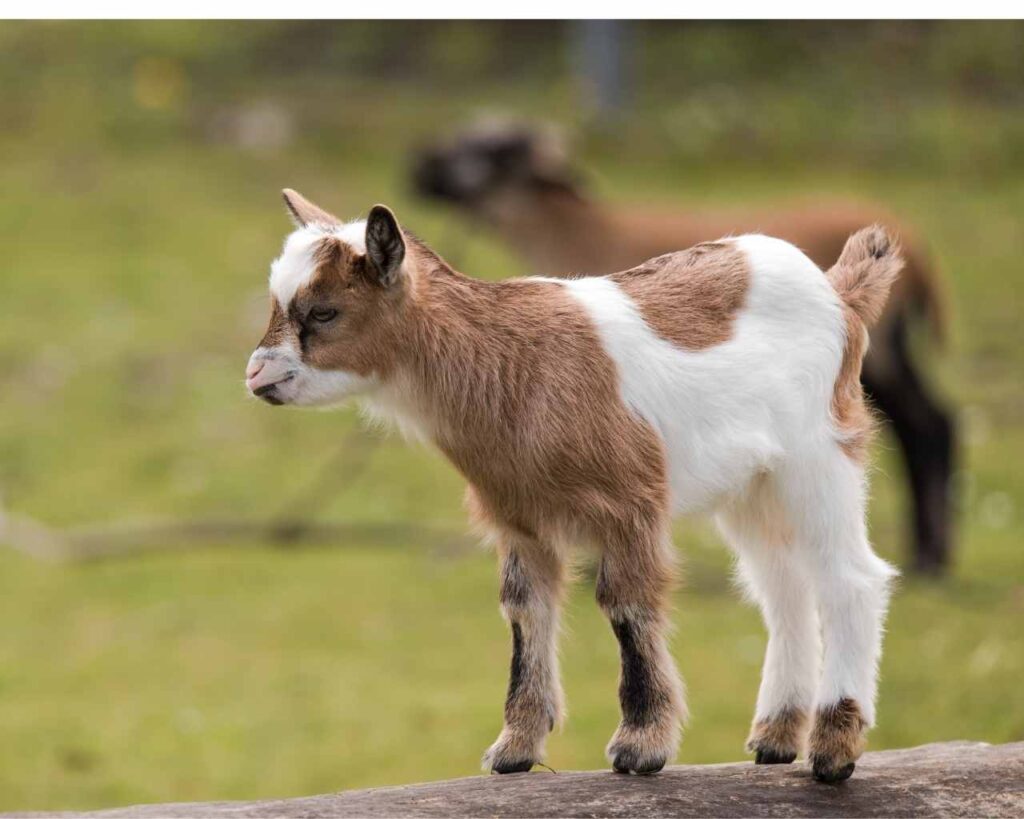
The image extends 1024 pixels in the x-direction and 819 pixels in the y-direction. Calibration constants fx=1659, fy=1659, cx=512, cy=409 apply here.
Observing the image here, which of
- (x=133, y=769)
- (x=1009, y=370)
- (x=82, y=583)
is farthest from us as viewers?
(x=1009, y=370)

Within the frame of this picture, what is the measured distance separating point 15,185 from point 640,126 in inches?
287

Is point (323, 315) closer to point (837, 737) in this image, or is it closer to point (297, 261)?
point (297, 261)

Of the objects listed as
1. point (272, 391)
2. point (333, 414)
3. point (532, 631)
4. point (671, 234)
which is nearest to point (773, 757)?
point (532, 631)

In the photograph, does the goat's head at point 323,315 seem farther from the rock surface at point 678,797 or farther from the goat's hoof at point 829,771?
the goat's hoof at point 829,771

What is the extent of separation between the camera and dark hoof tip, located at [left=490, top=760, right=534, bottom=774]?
15.9 ft

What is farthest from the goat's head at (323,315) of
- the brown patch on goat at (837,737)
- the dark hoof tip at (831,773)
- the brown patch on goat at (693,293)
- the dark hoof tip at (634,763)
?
the dark hoof tip at (831,773)

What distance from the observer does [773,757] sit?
16.8 ft

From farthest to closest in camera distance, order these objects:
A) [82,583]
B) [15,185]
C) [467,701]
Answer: [15,185]
[82,583]
[467,701]

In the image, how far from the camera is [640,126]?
774 inches

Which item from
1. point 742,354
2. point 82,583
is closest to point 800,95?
point 82,583

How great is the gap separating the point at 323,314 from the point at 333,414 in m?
10.7

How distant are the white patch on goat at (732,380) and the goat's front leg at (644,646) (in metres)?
0.23

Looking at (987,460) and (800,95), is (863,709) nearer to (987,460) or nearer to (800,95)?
(987,460)

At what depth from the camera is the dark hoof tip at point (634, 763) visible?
468 cm
